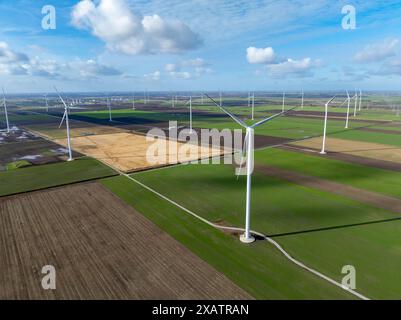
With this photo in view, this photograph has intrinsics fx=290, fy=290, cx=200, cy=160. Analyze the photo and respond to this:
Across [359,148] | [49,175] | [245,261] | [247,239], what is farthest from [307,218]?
[359,148]

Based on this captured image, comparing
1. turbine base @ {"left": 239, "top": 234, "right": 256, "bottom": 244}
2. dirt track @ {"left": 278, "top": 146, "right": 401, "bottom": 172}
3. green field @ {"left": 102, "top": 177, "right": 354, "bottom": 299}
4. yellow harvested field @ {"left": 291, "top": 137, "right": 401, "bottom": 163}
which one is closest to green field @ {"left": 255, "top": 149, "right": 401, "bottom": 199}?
dirt track @ {"left": 278, "top": 146, "right": 401, "bottom": 172}

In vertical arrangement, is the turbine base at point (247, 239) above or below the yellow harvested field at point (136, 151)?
below

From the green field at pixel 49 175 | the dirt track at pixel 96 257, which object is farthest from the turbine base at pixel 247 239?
the green field at pixel 49 175

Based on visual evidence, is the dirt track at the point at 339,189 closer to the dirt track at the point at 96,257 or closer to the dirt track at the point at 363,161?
the dirt track at the point at 363,161

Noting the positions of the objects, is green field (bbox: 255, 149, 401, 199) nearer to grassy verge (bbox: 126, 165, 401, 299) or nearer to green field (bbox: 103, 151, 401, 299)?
green field (bbox: 103, 151, 401, 299)
